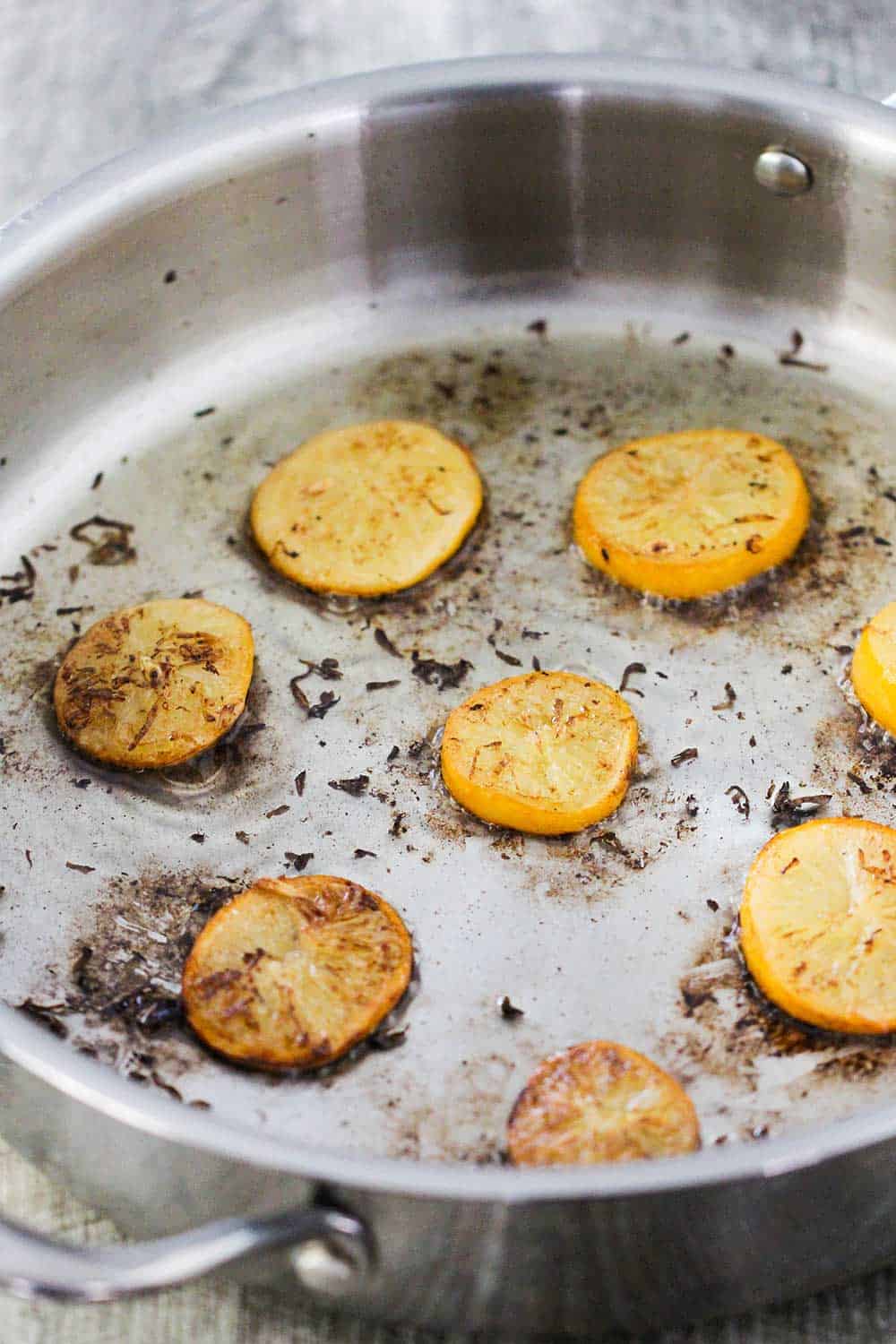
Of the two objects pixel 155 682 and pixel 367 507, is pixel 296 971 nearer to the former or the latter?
pixel 155 682

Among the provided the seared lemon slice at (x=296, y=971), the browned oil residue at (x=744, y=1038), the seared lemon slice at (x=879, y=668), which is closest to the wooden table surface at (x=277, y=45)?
the seared lemon slice at (x=879, y=668)

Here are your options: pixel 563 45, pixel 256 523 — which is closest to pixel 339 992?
pixel 256 523

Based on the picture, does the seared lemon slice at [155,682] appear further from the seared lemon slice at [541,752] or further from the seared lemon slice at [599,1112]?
the seared lemon slice at [599,1112]

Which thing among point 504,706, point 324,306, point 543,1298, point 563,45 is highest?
point 563,45

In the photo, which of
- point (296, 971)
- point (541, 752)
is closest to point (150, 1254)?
point (296, 971)

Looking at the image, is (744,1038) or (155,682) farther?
(155,682)

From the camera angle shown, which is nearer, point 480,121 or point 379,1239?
point 379,1239

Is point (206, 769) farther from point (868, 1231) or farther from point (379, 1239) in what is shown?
point (868, 1231)

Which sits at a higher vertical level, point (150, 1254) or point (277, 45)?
→ point (277, 45)
